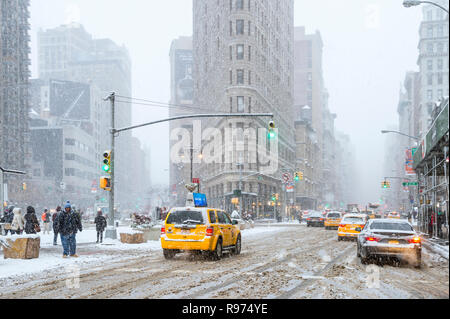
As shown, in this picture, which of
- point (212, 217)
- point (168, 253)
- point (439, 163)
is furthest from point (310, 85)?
point (439, 163)

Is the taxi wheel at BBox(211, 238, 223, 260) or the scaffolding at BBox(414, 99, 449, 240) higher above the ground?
the scaffolding at BBox(414, 99, 449, 240)

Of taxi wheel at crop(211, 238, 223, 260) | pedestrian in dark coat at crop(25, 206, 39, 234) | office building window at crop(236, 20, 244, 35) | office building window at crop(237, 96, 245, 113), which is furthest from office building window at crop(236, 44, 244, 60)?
taxi wheel at crop(211, 238, 223, 260)

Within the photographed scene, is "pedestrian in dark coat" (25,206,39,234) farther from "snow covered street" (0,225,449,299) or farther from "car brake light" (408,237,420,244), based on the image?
"car brake light" (408,237,420,244)

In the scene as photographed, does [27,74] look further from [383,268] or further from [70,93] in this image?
[383,268]

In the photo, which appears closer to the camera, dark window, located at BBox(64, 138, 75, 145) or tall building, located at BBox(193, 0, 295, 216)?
tall building, located at BBox(193, 0, 295, 216)

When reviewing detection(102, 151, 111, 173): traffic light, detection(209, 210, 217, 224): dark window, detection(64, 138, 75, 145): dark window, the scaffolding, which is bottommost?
detection(209, 210, 217, 224): dark window

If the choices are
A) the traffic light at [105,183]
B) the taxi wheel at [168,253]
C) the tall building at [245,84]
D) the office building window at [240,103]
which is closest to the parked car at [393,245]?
the taxi wheel at [168,253]

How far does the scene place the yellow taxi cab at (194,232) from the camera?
17.3m

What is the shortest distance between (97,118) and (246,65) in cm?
11599

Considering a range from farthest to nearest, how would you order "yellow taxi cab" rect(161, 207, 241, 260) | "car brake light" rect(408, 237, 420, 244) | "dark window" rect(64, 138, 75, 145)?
1. "dark window" rect(64, 138, 75, 145)
2. "yellow taxi cab" rect(161, 207, 241, 260)
3. "car brake light" rect(408, 237, 420, 244)

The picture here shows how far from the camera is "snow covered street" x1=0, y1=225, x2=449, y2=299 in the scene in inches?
388

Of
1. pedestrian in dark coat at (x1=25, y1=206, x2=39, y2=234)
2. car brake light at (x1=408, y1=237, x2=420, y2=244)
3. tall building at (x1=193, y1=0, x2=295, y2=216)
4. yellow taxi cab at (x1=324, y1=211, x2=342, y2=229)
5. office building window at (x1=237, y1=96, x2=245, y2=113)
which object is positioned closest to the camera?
car brake light at (x1=408, y1=237, x2=420, y2=244)

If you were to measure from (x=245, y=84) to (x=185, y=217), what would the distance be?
6300 cm
